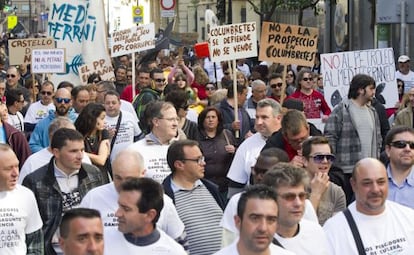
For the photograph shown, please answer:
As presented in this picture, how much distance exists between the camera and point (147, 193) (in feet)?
21.7

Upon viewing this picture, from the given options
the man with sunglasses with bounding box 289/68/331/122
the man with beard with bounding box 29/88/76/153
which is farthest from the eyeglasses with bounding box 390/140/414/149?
the man with sunglasses with bounding box 289/68/331/122

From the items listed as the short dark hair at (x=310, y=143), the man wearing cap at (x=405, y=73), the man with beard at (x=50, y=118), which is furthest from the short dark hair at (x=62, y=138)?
the man wearing cap at (x=405, y=73)

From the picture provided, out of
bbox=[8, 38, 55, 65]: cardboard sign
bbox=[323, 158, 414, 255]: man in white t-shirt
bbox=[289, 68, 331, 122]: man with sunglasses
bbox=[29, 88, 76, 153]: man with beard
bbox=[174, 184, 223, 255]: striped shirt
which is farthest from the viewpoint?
bbox=[8, 38, 55, 65]: cardboard sign

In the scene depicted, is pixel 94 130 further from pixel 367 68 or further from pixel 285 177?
pixel 367 68

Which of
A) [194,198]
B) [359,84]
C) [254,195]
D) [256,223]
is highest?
[359,84]

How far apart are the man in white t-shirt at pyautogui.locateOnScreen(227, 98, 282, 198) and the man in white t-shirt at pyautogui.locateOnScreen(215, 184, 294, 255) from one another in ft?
11.5

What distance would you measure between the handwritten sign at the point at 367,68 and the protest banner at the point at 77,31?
5.43 m

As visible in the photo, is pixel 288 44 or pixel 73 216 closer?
pixel 73 216

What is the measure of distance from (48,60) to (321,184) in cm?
1131

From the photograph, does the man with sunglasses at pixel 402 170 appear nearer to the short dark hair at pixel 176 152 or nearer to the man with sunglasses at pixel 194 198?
the man with sunglasses at pixel 194 198

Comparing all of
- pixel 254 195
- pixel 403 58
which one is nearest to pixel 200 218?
pixel 254 195

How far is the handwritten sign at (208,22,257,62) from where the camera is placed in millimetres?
15609

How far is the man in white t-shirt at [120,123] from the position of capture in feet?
40.4

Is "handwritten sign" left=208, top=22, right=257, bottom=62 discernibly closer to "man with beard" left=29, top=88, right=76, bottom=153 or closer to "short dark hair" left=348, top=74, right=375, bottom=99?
"man with beard" left=29, top=88, right=76, bottom=153
